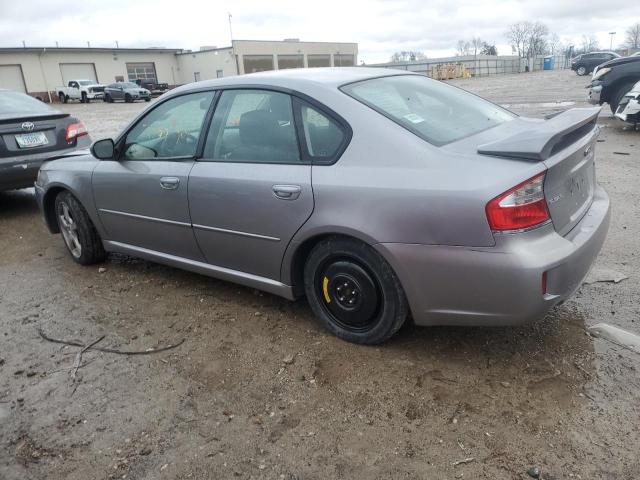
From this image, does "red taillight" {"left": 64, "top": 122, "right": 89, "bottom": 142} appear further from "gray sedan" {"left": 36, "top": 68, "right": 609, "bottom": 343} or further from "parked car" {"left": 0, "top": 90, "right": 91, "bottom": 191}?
"gray sedan" {"left": 36, "top": 68, "right": 609, "bottom": 343}

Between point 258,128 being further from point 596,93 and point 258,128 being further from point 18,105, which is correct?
point 596,93

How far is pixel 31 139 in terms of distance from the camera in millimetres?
6441

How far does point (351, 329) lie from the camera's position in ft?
10.3

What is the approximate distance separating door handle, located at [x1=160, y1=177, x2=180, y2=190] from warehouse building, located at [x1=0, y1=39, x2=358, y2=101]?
47.5m

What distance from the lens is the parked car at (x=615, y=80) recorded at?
1031 centimetres

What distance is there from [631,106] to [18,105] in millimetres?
9858

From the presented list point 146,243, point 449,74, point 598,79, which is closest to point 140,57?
point 449,74

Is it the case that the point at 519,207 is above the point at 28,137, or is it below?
below

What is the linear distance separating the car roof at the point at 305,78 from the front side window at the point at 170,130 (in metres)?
0.13

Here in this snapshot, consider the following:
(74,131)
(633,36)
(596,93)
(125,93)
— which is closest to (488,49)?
(633,36)

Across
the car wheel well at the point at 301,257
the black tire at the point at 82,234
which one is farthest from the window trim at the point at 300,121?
the black tire at the point at 82,234

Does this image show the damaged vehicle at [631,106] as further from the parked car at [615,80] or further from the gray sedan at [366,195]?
the gray sedan at [366,195]

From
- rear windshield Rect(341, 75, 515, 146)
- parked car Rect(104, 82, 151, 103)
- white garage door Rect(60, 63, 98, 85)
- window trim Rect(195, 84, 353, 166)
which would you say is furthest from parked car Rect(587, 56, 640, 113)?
white garage door Rect(60, 63, 98, 85)

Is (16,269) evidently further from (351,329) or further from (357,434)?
(357,434)
